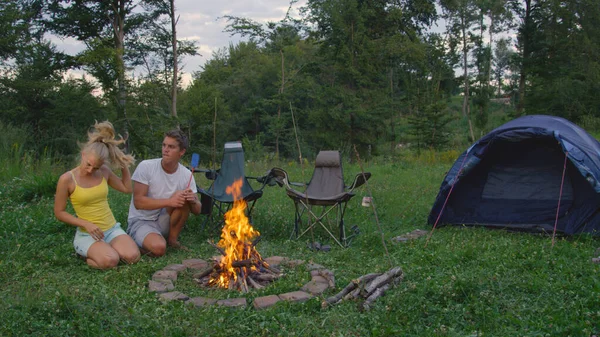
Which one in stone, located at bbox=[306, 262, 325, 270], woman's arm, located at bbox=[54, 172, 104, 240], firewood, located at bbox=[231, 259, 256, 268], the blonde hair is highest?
the blonde hair

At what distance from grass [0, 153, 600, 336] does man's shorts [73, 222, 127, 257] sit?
0.12m

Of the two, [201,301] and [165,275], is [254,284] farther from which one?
[165,275]

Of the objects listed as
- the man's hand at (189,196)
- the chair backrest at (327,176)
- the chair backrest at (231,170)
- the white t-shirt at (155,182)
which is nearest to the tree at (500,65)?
the chair backrest at (327,176)

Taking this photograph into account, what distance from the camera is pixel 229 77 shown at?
1167 inches

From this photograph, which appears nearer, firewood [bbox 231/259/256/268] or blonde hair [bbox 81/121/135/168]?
firewood [bbox 231/259/256/268]

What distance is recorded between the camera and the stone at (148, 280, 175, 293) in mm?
3053

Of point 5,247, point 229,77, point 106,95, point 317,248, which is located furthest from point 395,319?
point 229,77

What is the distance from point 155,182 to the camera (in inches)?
159

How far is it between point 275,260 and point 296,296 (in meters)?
0.88

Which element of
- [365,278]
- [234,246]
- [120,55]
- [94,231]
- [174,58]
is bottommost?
[365,278]

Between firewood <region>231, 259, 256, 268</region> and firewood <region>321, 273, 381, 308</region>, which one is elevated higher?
firewood <region>231, 259, 256, 268</region>

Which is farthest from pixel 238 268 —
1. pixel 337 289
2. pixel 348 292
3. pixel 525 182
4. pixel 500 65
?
pixel 500 65

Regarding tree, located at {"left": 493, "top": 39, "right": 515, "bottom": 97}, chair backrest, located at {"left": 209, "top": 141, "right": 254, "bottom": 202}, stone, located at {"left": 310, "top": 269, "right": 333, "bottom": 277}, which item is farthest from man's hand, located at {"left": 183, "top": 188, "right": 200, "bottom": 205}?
tree, located at {"left": 493, "top": 39, "right": 515, "bottom": 97}

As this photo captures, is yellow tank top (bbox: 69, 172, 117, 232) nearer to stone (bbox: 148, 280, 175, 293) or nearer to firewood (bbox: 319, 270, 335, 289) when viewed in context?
stone (bbox: 148, 280, 175, 293)
